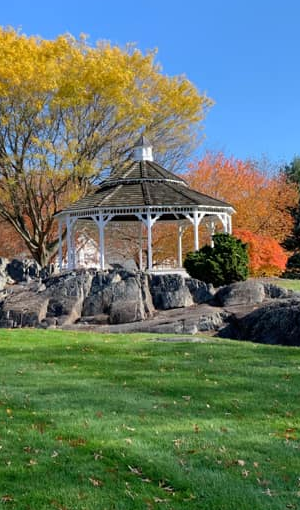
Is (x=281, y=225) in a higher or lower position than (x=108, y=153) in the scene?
lower

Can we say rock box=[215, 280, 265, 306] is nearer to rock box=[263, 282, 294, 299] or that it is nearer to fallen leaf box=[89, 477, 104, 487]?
rock box=[263, 282, 294, 299]

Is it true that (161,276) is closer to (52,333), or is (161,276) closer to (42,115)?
(52,333)

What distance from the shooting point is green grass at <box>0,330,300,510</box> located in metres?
4.93

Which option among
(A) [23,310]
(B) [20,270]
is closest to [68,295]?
(A) [23,310]

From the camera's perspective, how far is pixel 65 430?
6.56 m

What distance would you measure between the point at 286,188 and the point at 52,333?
27228 mm

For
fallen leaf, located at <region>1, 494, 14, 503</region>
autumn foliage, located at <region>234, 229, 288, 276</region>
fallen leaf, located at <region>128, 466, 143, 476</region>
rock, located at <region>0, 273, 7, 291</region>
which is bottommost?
fallen leaf, located at <region>1, 494, 14, 503</region>

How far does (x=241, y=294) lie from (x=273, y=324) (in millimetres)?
3874

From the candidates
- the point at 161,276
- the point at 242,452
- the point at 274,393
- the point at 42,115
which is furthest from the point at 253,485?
the point at 42,115

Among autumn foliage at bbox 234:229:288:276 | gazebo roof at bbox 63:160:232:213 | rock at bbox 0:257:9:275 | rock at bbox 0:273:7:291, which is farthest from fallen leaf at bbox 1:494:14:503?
autumn foliage at bbox 234:229:288:276

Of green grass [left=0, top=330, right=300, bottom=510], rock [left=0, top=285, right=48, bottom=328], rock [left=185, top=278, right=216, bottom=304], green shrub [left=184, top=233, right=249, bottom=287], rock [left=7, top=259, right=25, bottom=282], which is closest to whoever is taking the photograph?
green grass [left=0, top=330, right=300, bottom=510]

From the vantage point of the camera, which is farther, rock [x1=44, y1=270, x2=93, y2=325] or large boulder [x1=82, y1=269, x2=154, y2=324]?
rock [x1=44, y1=270, x2=93, y2=325]

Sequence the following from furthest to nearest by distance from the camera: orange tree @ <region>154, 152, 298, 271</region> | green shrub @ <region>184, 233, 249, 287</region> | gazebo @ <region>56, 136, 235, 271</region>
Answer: orange tree @ <region>154, 152, 298, 271</region>
gazebo @ <region>56, 136, 235, 271</region>
green shrub @ <region>184, 233, 249, 287</region>

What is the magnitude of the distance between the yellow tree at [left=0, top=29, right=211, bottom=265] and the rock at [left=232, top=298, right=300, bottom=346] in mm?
18395
